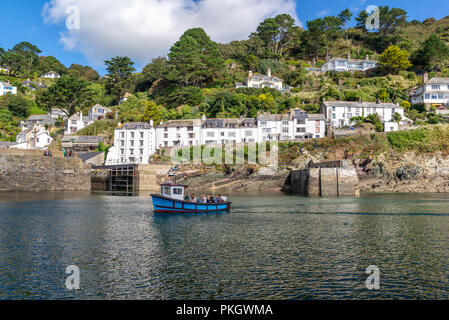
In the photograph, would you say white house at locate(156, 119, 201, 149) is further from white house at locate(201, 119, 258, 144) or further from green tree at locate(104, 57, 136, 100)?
green tree at locate(104, 57, 136, 100)

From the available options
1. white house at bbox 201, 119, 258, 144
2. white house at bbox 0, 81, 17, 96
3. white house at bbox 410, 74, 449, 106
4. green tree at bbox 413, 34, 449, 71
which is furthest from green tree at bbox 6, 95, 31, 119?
green tree at bbox 413, 34, 449, 71

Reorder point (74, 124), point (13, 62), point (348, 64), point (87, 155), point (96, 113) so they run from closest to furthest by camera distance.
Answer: point (87, 155), point (74, 124), point (96, 113), point (348, 64), point (13, 62)

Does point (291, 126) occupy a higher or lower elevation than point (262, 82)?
lower

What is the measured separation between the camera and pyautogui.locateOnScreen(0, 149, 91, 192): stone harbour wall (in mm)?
51594

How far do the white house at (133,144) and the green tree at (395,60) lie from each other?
76.7 meters

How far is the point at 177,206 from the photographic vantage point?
116 feet

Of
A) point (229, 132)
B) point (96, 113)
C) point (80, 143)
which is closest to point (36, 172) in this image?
point (80, 143)

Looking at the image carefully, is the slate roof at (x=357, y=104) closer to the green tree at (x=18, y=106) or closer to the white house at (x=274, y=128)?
the white house at (x=274, y=128)

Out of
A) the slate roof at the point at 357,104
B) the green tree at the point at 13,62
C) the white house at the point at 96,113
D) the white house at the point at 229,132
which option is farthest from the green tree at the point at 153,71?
the slate roof at the point at 357,104

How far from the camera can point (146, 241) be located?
2186 centimetres

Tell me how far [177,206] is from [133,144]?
2051 inches

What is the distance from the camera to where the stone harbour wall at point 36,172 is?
51594 mm

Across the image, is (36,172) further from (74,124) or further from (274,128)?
(274,128)

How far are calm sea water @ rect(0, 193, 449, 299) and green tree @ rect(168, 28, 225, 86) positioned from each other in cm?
8143
